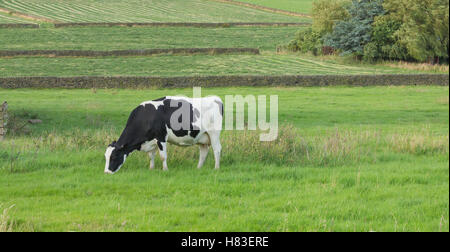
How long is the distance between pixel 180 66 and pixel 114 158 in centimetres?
4219

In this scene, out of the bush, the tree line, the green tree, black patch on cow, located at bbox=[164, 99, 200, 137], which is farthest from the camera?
the bush

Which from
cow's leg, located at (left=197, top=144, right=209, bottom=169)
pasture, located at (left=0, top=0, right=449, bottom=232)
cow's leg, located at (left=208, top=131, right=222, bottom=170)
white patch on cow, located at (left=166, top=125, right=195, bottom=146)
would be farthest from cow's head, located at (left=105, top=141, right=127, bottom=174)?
cow's leg, located at (left=208, top=131, right=222, bottom=170)

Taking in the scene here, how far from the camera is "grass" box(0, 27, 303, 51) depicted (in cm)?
6962

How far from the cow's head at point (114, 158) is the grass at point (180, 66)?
34788 millimetres

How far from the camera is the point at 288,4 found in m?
124

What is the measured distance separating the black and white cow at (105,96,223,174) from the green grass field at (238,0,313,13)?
104745 millimetres

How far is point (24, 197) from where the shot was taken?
11.4 metres

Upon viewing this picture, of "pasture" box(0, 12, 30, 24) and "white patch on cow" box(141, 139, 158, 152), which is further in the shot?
"pasture" box(0, 12, 30, 24)

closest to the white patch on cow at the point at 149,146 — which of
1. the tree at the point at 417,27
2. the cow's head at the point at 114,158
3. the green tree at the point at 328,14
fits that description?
the cow's head at the point at 114,158

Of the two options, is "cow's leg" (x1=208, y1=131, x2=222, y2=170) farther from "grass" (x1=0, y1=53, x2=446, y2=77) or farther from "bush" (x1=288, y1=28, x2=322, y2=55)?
"bush" (x1=288, y1=28, x2=322, y2=55)

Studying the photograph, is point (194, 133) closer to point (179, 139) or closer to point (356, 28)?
point (179, 139)

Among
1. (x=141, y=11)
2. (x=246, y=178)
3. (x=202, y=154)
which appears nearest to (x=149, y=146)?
(x=202, y=154)

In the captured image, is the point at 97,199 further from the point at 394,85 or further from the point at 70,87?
the point at 394,85

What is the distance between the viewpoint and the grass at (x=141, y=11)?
95750 mm
